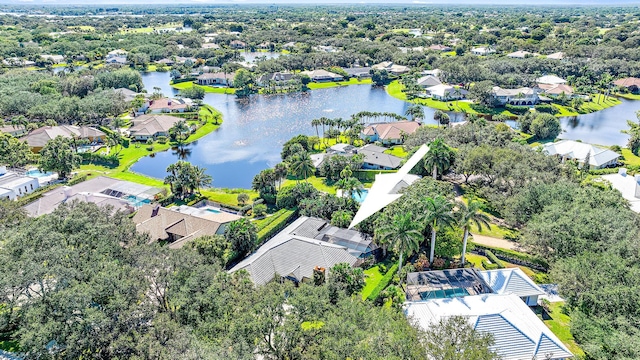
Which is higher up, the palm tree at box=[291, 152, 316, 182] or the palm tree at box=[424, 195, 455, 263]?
the palm tree at box=[424, 195, 455, 263]

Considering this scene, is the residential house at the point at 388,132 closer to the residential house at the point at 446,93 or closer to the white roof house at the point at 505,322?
the residential house at the point at 446,93

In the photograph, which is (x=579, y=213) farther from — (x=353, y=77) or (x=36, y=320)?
(x=353, y=77)

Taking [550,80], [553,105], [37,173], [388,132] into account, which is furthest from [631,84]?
[37,173]

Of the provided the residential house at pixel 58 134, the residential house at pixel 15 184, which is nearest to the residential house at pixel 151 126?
the residential house at pixel 58 134

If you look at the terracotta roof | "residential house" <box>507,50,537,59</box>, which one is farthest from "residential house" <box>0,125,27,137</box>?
"residential house" <box>507,50,537,59</box>

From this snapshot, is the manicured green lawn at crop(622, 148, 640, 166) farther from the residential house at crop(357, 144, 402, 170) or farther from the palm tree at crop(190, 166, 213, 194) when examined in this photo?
the palm tree at crop(190, 166, 213, 194)

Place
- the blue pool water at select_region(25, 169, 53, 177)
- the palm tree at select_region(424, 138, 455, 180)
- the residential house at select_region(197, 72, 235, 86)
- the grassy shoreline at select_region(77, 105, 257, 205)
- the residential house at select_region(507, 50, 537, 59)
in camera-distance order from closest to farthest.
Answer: the palm tree at select_region(424, 138, 455, 180) < the grassy shoreline at select_region(77, 105, 257, 205) < the blue pool water at select_region(25, 169, 53, 177) < the residential house at select_region(197, 72, 235, 86) < the residential house at select_region(507, 50, 537, 59)
